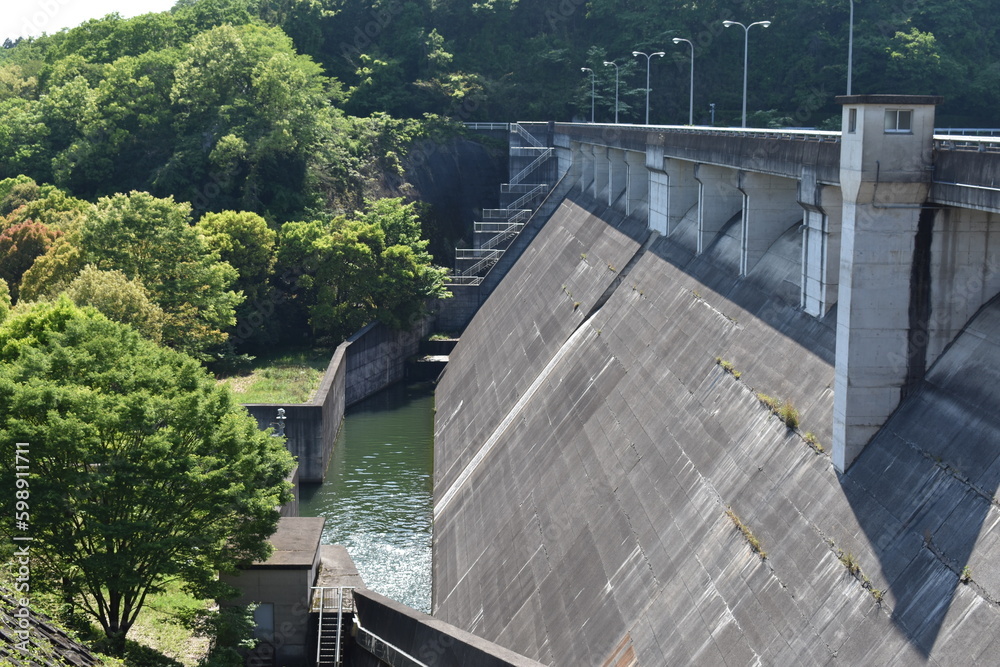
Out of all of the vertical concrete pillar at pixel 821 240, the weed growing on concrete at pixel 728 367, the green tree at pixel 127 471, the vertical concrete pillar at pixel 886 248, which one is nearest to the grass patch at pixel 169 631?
the green tree at pixel 127 471

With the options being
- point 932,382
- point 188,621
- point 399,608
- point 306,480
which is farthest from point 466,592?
point 306,480

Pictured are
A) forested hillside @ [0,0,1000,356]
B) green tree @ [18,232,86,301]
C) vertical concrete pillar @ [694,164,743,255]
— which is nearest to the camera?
vertical concrete pillar @ [694,164,743,255]

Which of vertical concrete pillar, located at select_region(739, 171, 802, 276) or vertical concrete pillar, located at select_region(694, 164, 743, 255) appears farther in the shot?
vertical concrete pillar, located at select_region(694, 164, 743, 255)

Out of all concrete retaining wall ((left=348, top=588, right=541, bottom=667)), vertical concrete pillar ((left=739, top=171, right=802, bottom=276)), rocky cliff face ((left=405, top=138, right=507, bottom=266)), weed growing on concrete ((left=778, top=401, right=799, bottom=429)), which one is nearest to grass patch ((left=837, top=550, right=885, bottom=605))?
weed growing on concrete ((left=778, top=401, right=799, bottom=429))

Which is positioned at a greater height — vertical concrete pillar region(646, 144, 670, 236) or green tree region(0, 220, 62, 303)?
vertical concrete pillar region(646, 144, 670, 236)

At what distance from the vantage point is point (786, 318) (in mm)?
20938

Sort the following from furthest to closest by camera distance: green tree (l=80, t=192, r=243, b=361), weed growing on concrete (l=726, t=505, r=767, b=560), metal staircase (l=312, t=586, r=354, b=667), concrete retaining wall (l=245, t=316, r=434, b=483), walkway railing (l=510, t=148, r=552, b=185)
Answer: walkway railing (l=510, t=148, r=552, b=185) < green tree (l=80, t=192, r=243, b=361) < concrete retaining wall (l=245, t=316, r=434, b=483) < metal staircase (l=312, t=586, r=354, b=667) < weed growing on concrete (l=726, t=505, r=767, b=560)

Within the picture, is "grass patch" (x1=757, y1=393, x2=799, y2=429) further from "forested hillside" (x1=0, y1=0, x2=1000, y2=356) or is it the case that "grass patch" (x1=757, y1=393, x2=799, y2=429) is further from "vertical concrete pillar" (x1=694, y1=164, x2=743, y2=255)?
"forested hillside" (x1=0, y1=0, x2=1000, y2=356)

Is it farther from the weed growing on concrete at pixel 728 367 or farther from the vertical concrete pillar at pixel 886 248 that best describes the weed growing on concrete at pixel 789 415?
the weed growing on concrete at pixel 728 367

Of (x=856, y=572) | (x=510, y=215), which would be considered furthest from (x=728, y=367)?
(x=510, y=215)

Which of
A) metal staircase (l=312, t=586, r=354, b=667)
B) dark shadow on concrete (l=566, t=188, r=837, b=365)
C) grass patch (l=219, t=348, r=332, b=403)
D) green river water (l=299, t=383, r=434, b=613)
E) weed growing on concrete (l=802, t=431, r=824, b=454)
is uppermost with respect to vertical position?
dark shadow on concrete (l=566, t=188, r=837, b=365)

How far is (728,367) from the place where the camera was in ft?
70.3

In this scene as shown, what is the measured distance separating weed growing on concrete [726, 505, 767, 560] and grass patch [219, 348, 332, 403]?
27.6m

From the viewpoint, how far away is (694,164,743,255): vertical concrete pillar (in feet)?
94.6
